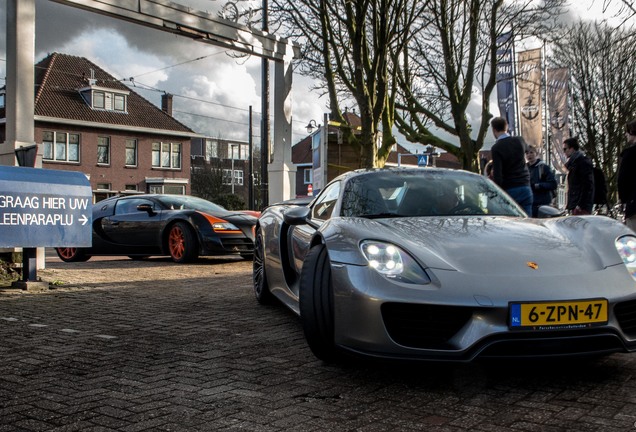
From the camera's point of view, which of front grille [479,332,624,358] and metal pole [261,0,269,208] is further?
metal pole [261,0,269,208]

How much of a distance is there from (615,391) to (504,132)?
5.20 m

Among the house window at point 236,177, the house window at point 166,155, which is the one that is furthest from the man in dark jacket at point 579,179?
the house window at point 236,177

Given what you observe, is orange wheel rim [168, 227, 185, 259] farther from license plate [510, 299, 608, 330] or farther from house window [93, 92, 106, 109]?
house window [93, 92, 106, 109]

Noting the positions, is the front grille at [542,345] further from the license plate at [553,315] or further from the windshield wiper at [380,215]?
the windshield wiper at [380,215]

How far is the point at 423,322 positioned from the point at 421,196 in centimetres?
149

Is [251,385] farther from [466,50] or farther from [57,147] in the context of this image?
[57,147]

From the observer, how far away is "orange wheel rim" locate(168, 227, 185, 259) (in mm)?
10930

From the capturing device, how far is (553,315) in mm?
3262

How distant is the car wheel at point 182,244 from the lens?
10680 mm

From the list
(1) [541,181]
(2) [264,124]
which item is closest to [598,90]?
(2) [264,124]

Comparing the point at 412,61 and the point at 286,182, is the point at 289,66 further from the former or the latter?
the point at 412,61

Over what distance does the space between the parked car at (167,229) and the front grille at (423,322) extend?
7336 millimetres

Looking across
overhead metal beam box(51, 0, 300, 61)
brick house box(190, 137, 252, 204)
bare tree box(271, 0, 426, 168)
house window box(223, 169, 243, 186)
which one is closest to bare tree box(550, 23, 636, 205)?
bare tree box(271, 0, 426, 168)

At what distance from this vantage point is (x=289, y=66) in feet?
48.1
